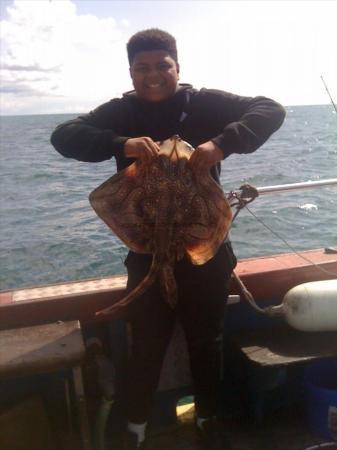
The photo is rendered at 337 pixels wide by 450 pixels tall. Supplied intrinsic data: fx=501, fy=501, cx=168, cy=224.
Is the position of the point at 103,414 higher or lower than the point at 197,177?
lower

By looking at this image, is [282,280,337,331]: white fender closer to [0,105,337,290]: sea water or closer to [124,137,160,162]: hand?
[124,137,160,162]: hand

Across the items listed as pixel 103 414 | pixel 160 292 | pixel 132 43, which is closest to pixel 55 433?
pixel 103 414

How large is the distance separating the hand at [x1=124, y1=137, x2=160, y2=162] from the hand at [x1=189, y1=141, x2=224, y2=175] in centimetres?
20

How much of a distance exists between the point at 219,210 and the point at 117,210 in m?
0.57

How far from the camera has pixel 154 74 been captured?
9.70ft

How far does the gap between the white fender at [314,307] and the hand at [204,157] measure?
134 centimetres

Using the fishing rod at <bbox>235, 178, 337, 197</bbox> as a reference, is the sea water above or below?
below

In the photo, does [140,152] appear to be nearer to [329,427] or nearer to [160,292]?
[160,292]

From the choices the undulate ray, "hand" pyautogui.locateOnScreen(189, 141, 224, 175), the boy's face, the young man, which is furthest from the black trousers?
the boy's face

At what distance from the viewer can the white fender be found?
11.4 ft

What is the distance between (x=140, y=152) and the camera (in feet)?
8.72

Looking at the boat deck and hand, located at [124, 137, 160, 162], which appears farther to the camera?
the boat deck

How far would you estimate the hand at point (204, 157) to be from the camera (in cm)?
266

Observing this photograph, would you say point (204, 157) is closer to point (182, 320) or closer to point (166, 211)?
point (166, 211)
